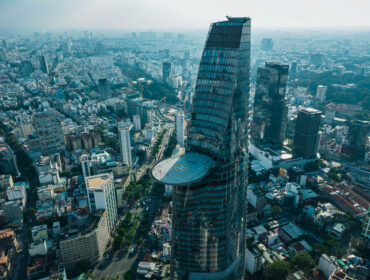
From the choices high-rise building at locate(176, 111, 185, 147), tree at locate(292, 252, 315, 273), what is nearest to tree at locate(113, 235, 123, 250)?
tree at locate(292, 252, 315, 273)

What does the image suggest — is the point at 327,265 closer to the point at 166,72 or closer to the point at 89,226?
the point at 89,226

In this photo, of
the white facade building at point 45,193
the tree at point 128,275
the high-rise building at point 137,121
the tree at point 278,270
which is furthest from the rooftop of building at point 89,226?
the high-rise building at point 137,121

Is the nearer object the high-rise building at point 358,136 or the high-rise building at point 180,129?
the high-rise building at point 358,136

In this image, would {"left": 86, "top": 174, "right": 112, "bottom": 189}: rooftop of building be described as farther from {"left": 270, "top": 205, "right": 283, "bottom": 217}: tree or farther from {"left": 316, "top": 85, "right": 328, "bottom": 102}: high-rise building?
{"left": 316, "top": 85, "right": 328, "bottom": 102}: high-rise building

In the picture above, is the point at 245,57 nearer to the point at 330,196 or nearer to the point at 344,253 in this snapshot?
the point at 344,253

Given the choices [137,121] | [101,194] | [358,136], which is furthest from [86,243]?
[358,136]

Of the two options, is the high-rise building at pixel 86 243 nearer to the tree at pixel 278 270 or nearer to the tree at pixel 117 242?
the tree at pixel 117 242
